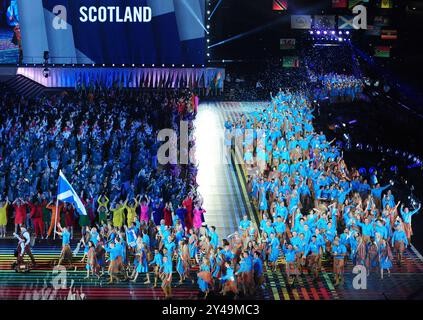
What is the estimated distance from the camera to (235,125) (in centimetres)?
2492

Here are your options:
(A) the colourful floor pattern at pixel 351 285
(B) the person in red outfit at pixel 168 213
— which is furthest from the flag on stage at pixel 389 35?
(B) the person in red outfit at pixel 168 213

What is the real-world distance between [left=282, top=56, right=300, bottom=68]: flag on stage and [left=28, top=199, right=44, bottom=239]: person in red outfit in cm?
2185

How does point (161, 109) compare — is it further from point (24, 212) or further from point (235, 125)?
point (24, 212)

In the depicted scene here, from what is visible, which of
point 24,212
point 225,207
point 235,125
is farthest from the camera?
point 235,125

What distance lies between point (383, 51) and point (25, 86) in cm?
1787

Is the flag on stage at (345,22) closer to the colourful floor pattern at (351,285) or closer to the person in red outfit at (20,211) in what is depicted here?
the colourful floor pattern at (351,285)

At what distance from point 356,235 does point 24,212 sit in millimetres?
7381

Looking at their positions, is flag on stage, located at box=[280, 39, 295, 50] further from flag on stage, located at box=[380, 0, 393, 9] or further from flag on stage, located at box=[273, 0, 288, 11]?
flag on stage, located at box=[380, 0, 393, 9]

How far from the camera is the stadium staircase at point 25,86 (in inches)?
1282

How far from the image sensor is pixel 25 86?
1302 inches

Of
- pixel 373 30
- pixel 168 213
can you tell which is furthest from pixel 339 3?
pixel 168 213

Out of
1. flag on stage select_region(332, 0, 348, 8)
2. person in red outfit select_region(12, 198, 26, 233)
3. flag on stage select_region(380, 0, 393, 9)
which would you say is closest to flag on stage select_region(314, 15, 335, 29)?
flag on stage select_region(332, 0, 348, 8)

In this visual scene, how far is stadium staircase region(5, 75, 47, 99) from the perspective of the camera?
32562 millimetres
